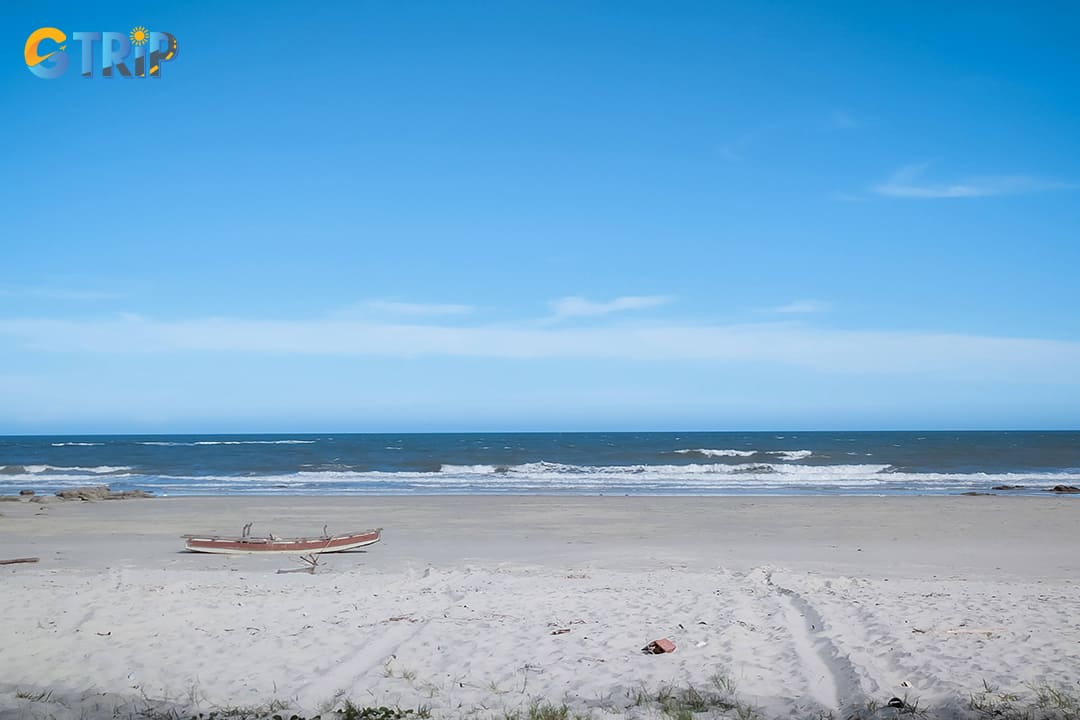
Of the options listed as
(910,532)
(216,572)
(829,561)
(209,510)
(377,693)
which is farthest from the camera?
(209,510)

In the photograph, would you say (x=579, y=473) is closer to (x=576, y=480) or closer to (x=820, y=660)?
(x=576, y=480)

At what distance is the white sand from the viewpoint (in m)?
6.18

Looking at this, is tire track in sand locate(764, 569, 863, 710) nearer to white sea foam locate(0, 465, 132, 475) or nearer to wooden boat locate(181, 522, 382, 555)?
wooden boat locate(181, 522, 382, 555)

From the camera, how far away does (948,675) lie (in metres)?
6.25

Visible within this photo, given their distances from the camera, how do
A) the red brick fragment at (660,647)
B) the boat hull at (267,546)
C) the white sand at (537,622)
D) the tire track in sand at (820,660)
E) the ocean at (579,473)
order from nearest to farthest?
the tire track in sand at (820,660), the white sand at (537,622), the red brick fragment at (660,647), the boat hull at (267,546), the ocean at (579,473)

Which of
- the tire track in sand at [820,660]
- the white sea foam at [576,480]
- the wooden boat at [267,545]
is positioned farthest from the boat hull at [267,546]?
the white sea foam at [576,480]

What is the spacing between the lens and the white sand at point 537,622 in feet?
20.3

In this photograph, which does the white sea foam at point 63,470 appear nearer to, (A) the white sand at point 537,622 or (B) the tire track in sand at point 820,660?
(A) the white sand at point 537,622

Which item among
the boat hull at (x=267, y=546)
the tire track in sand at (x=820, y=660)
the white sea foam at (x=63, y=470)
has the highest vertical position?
the tire track in sand at (x=820, y=660)

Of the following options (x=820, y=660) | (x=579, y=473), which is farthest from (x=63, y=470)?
(x=820, y=660)

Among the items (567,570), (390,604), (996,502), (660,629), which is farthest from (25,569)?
(996,502)

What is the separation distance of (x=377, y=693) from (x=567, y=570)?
6.93m

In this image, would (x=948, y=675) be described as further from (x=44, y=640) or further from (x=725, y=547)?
(x=725, y=547)

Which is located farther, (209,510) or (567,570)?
(209,510)
